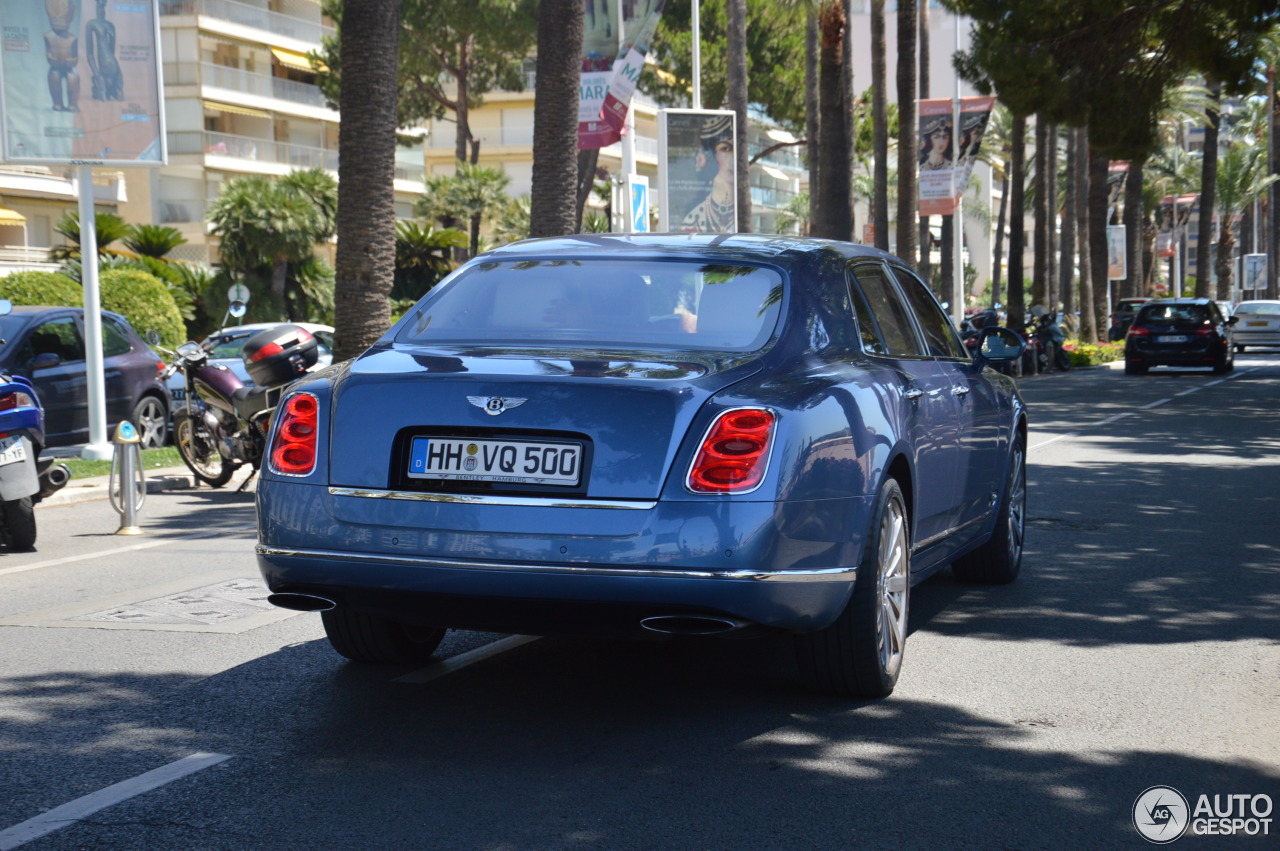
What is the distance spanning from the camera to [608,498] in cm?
474

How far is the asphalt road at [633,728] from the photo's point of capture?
4.22 m

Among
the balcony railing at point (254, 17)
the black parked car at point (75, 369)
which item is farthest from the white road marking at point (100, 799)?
the balcony railing at point (254, 17)

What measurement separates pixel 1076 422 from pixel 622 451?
53.6 ft

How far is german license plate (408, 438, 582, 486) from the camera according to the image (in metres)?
4.80

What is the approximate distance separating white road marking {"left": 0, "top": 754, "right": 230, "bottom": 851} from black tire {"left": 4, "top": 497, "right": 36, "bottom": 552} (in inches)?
221

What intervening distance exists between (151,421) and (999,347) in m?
12.1

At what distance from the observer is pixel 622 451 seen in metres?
4.76

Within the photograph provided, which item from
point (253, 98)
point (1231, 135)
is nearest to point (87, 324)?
point (253, 98)

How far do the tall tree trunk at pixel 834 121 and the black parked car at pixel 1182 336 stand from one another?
26.7 ft

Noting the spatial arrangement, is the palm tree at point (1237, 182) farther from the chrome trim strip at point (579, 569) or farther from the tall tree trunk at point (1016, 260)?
the chrome trim strip at point (579, 569)

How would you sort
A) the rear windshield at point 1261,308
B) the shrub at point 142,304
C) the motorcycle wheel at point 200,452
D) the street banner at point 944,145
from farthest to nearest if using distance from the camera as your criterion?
the rear windshield at point 1261,308
the street banner at point 944,145
the shrub at point 142,304
the motorcycle wheel at point 200,452

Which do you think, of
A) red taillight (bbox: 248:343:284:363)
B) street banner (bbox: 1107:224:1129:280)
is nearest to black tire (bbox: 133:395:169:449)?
red taillight (bbox: 248:343:284:363)

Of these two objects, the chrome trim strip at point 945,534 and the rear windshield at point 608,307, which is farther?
the chrome trim strip at point 945,534

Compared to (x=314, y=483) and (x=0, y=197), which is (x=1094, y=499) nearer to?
(x=314, y=483)
